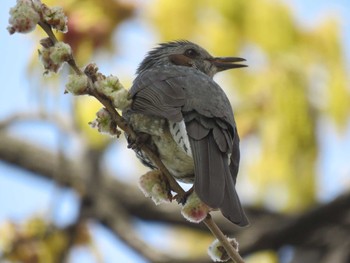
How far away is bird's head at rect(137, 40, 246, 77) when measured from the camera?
4043 millimetres

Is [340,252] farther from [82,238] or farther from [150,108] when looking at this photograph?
[150,108]

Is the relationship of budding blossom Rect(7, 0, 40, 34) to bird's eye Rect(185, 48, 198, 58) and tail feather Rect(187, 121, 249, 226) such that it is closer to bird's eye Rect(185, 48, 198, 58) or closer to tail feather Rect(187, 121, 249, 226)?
tail feather Rect(187, 121, 249, 226)

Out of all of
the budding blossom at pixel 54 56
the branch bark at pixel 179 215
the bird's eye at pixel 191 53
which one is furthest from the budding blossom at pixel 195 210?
the branch bark at pixel 179 215

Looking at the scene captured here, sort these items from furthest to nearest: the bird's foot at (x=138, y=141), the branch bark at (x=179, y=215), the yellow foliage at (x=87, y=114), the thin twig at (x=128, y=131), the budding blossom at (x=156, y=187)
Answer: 1. the branch bark at (x=179, y=215)
2. the yellow foliage at (x=87, y=114)
3. the bird's foot at (x=138, y=141)
4. the budding blossom at (x=156, y=187)
5. the thin twig at (x=128, y=131)

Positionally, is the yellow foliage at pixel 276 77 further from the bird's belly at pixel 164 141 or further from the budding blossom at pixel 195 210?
the budding blossom at pixel 195 210

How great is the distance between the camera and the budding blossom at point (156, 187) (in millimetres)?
2682

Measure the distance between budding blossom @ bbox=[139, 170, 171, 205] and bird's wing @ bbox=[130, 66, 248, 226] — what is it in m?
0.11

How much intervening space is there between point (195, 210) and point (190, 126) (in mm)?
611

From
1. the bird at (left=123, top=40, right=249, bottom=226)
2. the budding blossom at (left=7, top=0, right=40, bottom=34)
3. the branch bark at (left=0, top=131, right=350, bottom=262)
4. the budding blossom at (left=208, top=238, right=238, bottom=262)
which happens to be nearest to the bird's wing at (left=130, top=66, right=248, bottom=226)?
the bird at (left=123, top=40, right=249, bottom=226)

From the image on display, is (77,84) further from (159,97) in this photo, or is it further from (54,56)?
(159,97)

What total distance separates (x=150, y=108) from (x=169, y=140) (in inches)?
6.9

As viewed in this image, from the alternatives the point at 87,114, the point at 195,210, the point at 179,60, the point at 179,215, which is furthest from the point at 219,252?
the point at 179,215

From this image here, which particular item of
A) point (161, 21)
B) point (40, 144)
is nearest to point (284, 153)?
point (161, 21)

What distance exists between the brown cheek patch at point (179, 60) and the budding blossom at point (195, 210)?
61.7 inches
